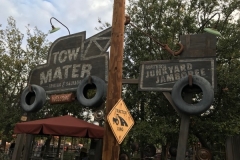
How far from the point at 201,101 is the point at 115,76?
3.86 metres

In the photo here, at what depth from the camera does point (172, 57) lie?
13.7 m

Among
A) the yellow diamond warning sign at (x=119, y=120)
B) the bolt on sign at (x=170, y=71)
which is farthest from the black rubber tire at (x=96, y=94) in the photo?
the yellow diamond warning sign at (x=119, y=120)

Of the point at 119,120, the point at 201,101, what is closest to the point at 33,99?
the point at 201,101

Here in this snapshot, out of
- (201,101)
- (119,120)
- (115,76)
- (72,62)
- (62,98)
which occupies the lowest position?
(119,120)

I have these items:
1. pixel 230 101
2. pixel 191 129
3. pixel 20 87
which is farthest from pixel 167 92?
pixel 20 87

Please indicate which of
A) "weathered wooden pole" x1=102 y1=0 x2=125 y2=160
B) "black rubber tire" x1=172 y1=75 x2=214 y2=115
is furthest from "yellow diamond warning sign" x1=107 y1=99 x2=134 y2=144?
"black rubber tire" x1=172 y1=75 x2=214 y2=115

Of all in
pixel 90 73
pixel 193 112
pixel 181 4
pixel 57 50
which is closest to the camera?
pixel 193 112

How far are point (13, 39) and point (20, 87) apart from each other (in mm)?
A: 3530

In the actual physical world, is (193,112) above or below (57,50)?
below

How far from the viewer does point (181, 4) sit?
15.4m

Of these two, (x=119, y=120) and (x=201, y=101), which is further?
(x=201, y=101)

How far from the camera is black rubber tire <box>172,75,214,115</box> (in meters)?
A: 7.79

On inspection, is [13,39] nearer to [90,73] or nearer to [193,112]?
[90,73]

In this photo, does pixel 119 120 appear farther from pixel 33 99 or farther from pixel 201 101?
pixel 33 99
